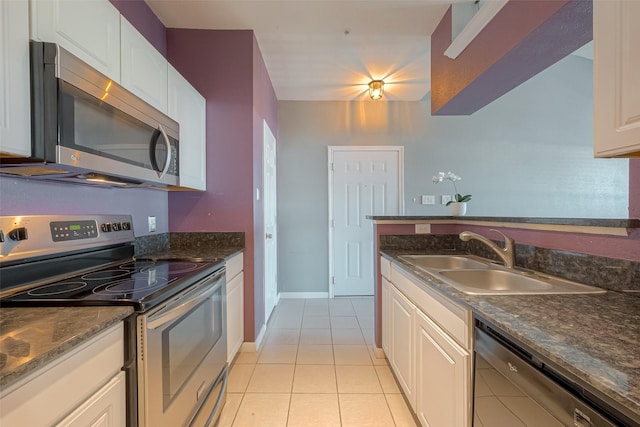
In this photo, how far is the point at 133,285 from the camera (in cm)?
113

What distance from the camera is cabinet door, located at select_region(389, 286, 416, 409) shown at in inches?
58.7

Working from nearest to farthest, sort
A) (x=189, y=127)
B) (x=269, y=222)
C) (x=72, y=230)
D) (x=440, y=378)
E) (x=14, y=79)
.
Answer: (x=14, y=79) → (x=440, y=378) → (x=72, y=230) → (x=189, y=127) → (x=269, y=222)

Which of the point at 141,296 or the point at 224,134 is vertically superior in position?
the point at 224,134

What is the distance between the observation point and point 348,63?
2863mm

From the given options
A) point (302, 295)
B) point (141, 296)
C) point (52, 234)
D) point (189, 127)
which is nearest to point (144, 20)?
point (189, 127)

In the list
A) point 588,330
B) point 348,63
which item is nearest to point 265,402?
point 588,330

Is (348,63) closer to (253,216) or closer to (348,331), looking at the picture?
(253,216)

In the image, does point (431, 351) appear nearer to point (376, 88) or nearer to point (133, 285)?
point (133, 285)

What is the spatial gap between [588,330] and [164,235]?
2.44m

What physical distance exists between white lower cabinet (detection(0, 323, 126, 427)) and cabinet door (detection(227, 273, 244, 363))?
1.08m

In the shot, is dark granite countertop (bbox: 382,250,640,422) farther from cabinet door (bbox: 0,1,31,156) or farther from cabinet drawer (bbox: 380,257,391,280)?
cabinet door (bbox: 0,1,31,156)

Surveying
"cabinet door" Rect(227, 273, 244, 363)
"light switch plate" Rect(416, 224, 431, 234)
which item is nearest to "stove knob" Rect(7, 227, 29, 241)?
"cabinet door" Rect(227, 273, 244, 363)

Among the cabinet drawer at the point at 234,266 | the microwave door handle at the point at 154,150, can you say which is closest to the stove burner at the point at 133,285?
the microwave door handle at the point at 154,150

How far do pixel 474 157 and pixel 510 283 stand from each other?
9.48 feet
